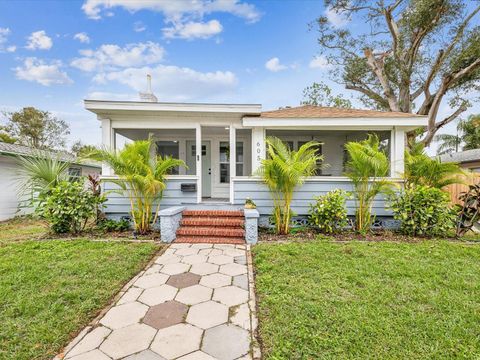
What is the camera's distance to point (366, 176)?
5.14 meters

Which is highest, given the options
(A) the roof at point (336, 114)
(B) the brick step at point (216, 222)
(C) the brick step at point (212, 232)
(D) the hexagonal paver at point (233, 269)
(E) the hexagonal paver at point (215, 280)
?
(A) the roof at point (336, 114)

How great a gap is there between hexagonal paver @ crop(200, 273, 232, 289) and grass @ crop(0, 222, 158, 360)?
40.5 inches

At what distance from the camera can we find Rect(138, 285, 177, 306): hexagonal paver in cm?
257

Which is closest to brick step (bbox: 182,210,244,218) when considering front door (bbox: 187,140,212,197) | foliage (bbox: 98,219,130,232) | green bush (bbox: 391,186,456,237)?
foliage (bbox: 98,219,130,232)

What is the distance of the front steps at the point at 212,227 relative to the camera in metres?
4.85

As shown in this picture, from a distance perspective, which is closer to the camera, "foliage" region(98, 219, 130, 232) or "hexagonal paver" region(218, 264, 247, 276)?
"hexagonal paver" region(218, 264, 247, 276)

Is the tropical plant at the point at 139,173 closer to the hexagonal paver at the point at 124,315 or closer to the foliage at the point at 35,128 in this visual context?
the hexagonal paver at the point at 124,315

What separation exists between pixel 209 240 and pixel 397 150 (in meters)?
5.22

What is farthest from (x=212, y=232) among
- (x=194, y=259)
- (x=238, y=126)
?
(x=238, y=126)

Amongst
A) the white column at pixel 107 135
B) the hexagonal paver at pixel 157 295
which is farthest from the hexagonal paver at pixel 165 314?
the white column at pixel 107 135

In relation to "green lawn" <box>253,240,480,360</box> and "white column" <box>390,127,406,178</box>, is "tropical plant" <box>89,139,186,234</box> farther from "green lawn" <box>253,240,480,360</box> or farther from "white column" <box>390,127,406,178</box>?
"white column" <box>390,127,406,178</box>

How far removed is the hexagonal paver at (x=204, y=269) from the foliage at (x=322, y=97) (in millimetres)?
16251

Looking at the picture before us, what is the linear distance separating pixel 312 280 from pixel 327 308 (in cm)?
62

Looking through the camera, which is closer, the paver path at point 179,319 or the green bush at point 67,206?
the paver path at point 179,319
